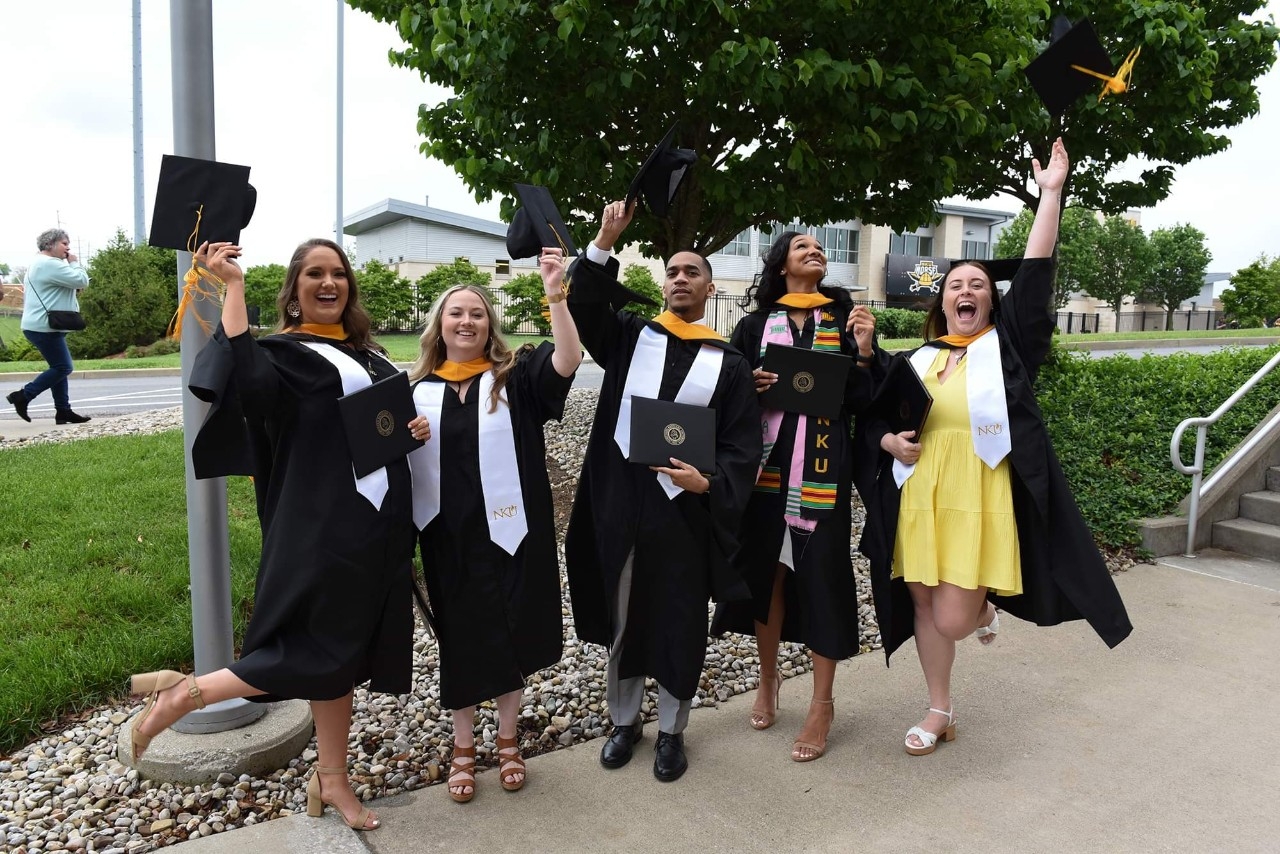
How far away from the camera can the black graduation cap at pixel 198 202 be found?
2.52 m

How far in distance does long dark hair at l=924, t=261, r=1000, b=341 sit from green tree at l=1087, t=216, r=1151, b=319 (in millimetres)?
47956

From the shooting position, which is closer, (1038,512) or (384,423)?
(384,423)

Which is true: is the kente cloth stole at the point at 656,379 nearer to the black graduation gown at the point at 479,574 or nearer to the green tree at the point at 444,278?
the black graduation gown at the point at 479,574

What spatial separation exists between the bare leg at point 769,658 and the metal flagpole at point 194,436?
1871 mm

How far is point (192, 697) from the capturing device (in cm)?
247

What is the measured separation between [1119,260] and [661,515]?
50590 mm

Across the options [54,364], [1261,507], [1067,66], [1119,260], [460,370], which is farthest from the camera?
[1119,260]

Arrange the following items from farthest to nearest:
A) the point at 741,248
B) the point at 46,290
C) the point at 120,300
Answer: the point at 741,248
the point at 120,300
the point at 46,290

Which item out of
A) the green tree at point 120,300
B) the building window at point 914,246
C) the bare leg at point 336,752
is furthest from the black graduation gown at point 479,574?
the building window at point 914,246

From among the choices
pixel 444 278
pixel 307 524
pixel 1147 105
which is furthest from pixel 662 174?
pixel 444 278

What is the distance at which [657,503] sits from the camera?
9.72 feet

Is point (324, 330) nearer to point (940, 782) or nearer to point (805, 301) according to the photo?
point (805, 301)

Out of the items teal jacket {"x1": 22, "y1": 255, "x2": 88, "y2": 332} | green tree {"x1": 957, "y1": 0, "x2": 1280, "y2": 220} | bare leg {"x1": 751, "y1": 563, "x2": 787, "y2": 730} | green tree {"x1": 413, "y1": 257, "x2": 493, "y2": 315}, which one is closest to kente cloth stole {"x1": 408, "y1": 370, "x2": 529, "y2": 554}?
bare leg {"x1": 751, "y1": 563, "x2": 787, "y2": 730}

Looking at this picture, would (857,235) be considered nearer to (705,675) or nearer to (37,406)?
A: (37,406)
